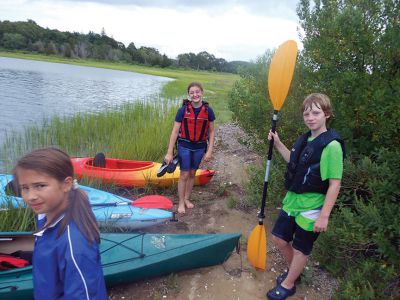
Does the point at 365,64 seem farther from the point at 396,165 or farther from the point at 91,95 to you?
the point at 91,95

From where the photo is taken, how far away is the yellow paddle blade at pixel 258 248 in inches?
126

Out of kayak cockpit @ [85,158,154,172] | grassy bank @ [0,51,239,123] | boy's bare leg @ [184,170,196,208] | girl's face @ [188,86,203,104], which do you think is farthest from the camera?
grassy bank @ [0,51,239,123]

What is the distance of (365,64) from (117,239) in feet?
10.4

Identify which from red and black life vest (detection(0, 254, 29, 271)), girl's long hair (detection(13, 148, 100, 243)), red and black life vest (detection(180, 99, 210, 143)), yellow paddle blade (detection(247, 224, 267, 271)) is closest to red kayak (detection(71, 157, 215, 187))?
red and black life vest (detection(180, 99, 210, 143))

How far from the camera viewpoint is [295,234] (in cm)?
265

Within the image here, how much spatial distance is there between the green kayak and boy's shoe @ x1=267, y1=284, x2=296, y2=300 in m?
0.53

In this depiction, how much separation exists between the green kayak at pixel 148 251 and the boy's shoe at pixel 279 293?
20.8 inches

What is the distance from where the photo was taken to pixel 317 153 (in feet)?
7.72

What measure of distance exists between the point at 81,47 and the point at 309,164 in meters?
62.3

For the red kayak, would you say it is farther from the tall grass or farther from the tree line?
the tree line

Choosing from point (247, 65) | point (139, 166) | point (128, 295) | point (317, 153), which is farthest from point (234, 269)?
point (247, 65)

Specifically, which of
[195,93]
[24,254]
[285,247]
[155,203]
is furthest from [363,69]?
[24,254]

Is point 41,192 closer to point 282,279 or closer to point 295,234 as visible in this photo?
point 295,234

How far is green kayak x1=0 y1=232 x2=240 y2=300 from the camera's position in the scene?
2.96m
